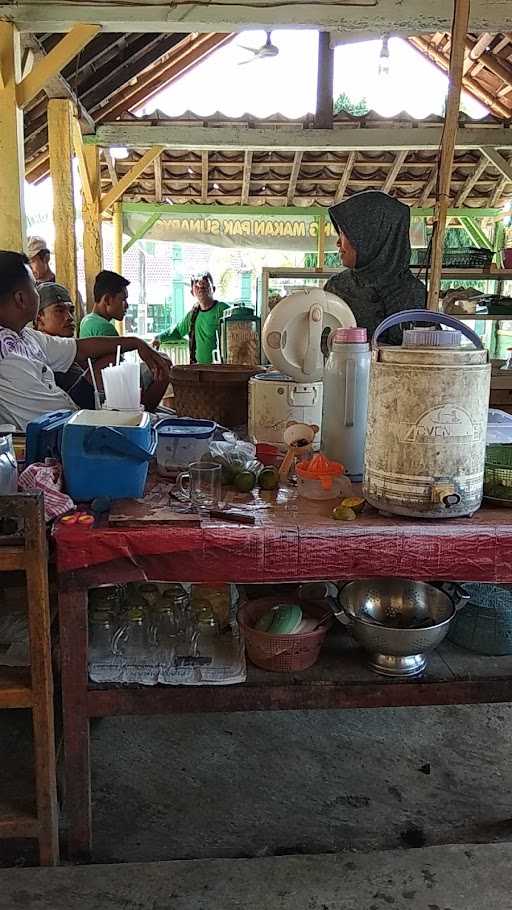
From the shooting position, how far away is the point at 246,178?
11.5 metres

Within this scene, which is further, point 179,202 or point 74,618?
point 179,202

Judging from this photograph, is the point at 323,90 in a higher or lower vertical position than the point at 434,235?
higher

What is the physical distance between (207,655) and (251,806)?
1.83ft

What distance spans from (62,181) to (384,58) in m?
2.95

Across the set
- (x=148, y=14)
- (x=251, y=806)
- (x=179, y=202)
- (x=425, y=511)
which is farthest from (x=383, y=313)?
(x=179, y=202)

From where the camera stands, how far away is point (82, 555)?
5.16ft

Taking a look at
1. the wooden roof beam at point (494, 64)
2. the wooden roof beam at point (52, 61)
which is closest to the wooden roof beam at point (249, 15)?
the wooden roof beam at point (52, 61)

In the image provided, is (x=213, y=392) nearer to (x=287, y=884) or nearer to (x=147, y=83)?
(x=287, y=884)

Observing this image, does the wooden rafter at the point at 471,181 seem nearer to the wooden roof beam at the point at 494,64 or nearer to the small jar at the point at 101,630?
the wooden roof beam at the point at 494,64

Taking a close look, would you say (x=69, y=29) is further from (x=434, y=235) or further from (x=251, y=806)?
(x=251, y=806)

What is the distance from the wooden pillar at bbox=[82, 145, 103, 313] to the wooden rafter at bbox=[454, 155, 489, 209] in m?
6.32

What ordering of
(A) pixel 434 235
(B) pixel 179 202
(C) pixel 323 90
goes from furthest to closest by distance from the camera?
(B) pixel 179 202, (C) pixel 323 90, (A) pixel 434 235

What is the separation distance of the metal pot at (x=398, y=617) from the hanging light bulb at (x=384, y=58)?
4.60 meters

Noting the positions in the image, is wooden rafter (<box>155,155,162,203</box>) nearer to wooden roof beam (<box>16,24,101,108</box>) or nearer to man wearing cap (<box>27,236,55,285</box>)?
man wearing cap (<box>27,236,55,285</box>)
